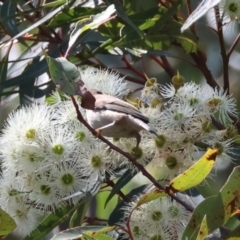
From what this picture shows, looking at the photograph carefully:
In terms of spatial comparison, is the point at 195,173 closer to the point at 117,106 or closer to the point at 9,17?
the point at 117,106

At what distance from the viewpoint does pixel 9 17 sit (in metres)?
1.66

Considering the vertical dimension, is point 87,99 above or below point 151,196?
above

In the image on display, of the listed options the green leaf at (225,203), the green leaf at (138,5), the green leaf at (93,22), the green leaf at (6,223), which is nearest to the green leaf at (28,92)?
the green leaf at (138,5)

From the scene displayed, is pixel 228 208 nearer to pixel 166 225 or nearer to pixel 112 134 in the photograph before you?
pixel 166 225

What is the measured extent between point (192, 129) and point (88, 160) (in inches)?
8.1

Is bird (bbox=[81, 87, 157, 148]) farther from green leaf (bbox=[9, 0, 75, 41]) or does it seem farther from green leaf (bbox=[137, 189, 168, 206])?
green leaf (bbox=[9, 0, 75, 41])

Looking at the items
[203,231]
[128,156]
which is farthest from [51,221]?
[203,231]

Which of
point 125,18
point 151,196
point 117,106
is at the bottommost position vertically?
point 151,196


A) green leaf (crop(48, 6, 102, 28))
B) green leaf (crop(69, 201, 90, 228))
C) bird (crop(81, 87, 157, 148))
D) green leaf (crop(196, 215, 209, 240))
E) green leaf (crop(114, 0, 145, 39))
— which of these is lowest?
green leaf (crop(69, 201, 90, 228))

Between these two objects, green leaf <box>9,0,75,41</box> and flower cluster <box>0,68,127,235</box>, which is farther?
green leaf <box>9,0,75,41</box>

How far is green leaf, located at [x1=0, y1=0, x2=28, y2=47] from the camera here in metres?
1.67

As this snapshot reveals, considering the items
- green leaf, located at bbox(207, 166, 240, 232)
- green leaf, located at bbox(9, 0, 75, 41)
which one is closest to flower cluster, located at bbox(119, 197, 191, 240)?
green leaf, located at bbox(207, 166, 240, 232)

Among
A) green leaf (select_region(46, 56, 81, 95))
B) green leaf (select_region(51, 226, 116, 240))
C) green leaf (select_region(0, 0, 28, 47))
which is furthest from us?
green leaf (select_region(0, 0, 28, 47))

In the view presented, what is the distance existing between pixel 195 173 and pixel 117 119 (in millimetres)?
188
